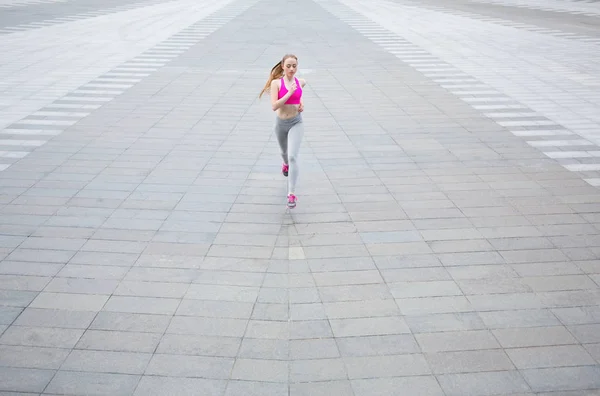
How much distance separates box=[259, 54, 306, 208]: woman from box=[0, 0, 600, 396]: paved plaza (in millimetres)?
553

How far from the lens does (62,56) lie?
56.7 ft

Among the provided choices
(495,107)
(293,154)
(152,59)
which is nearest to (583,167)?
(495,107)

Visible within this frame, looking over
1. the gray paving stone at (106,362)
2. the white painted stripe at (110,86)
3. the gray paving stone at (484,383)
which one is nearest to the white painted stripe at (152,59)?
the white painted stripe at (110,86)

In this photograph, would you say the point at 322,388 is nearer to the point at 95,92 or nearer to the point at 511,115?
the point at 511,115

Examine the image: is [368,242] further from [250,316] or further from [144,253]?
[144,253]

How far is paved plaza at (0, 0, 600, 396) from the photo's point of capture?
4.45m

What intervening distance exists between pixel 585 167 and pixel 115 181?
6.95 m

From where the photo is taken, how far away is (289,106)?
715cm

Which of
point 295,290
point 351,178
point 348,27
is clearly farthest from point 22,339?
point 348,27

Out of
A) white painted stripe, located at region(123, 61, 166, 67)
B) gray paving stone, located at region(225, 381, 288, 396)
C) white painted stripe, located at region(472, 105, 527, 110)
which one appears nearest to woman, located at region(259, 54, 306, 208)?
gray paving stone, located at region(225, 381, 288, 396)

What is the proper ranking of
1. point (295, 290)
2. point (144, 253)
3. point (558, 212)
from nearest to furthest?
point (295, 290) < point (144, 253) < point (558, 212)

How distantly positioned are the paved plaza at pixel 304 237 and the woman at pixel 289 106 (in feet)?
1.81

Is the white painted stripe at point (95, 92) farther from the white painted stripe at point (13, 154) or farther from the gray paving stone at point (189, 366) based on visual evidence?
the gray paving stone at point (189, 366)

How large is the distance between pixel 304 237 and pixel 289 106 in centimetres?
168
